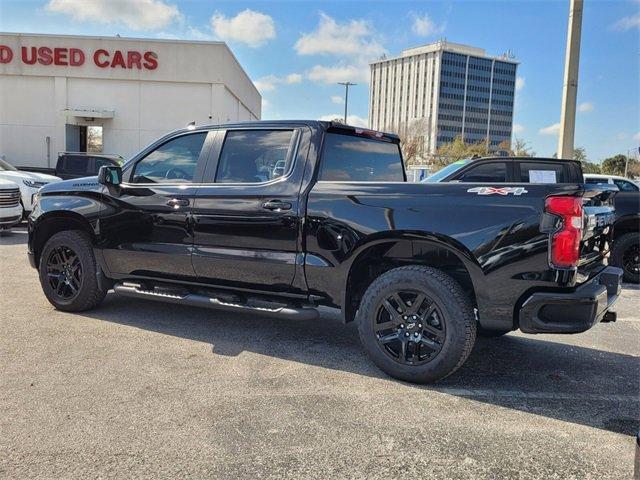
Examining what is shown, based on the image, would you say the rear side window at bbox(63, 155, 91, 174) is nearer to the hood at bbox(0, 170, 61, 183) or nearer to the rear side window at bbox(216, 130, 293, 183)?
the hood at bbox(0, 170, 61, 183)

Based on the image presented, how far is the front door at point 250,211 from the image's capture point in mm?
4203

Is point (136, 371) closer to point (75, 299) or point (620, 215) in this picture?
point (75, 299)

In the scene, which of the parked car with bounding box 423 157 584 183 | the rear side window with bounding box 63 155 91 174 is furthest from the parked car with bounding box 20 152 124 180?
the parked car with bounding box 423 157 584 183

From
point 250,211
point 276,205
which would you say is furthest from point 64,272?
point 276,205

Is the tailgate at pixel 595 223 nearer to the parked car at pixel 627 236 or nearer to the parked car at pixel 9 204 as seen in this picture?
the parked car at pixel 627 236

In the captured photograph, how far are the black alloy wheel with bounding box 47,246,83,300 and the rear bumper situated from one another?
4197 millimetres

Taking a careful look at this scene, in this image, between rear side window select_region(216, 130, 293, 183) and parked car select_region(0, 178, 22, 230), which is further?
parked car select_region(0, 178, 22, 230)

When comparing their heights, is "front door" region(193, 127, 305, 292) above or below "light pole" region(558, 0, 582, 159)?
Result: below

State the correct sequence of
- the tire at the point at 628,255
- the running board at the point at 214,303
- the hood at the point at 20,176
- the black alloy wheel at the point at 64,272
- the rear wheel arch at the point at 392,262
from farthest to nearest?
the hood at the point at 20,176, the tire at the point at 628,255, the black alloy wheel at the point at 64,272, the running board at the point at 214,303, the rear wheel arch at the point at 392,262

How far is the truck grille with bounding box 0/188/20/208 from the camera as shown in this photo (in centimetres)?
1036

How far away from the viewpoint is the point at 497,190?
3463mm

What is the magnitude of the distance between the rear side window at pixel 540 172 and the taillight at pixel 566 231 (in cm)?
469

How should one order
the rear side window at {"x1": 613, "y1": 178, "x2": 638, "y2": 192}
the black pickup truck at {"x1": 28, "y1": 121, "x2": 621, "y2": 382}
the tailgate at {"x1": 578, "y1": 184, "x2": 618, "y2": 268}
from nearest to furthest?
the black pickup truck at {"x1": 28, "y1": 121, "x2": 621, "y2": 382} → the tailgate at {"x1": 578, "y1": 184, "x2": 618, "y2": 268} → the rear side window at {"x1": 613, "y1": 178, "x2": 638, "y2": 192}

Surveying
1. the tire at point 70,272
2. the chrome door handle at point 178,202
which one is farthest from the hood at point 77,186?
the chrome door handle at point 178,202
